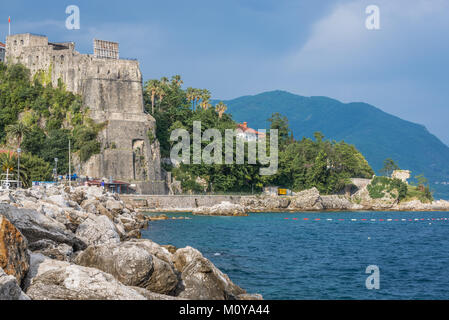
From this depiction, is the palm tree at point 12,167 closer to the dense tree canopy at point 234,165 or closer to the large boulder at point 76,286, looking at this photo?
the dense tree canopy at point 234,165

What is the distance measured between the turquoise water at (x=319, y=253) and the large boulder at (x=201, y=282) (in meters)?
4.55

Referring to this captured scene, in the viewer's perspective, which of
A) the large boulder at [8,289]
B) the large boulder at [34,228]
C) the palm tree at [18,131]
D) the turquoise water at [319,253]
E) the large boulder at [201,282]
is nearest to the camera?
the large boulder at [8,289]

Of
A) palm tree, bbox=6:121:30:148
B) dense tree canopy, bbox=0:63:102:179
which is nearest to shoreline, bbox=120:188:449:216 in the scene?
dense tree canopy, bbox=0:63:102:179

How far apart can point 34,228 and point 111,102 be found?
59.5 metres

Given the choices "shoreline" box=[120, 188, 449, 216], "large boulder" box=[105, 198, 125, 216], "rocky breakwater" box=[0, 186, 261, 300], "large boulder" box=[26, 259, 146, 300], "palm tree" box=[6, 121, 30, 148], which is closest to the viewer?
"large boulder" box=[26, 259, 146, 300]

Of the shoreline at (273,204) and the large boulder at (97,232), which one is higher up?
the large boulder at (97,232)

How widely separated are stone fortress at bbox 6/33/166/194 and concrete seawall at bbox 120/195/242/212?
428 centimetres

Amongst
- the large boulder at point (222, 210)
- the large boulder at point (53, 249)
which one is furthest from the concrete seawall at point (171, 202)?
the large boulder at point (53, 249)

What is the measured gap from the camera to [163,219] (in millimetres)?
51781

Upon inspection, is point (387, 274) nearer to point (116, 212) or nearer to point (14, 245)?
point (14, 245)

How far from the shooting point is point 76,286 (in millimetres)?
10773

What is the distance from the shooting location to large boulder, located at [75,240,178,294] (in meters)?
12.9

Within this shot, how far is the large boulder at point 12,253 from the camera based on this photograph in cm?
1054

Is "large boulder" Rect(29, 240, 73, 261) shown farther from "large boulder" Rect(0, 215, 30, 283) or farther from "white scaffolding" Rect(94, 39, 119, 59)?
"white scaffolding" Rect(94, 39, 119, 59)
